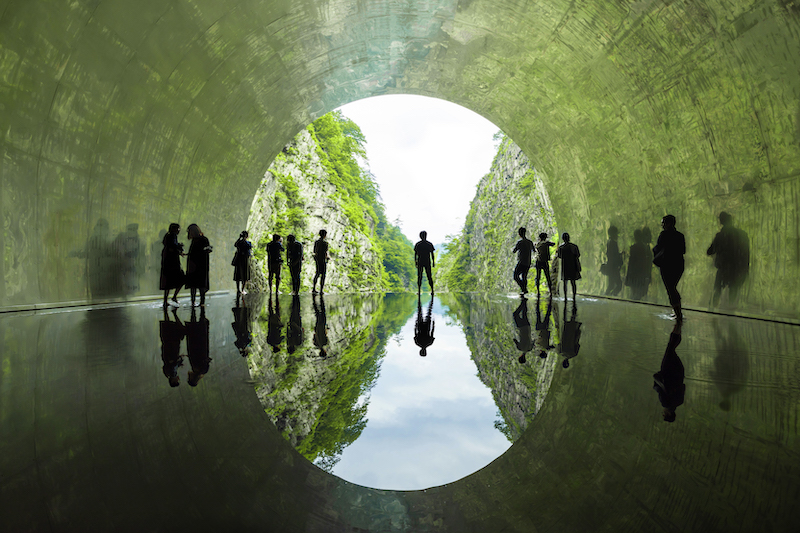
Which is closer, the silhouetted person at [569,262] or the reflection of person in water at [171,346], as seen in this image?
the reflection of person in water at [171,346]

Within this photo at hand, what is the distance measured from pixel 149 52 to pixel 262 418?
847 centimetres

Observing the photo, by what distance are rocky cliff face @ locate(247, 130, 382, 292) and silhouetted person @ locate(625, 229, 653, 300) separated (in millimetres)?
18832

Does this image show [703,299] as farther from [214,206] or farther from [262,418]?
[214,206]

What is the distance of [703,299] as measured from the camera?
928 centimetres

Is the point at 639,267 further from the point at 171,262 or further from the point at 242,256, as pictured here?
the point at 242,256

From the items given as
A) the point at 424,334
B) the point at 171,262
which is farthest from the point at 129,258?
the point at 424,334

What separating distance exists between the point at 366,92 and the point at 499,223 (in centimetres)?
2428

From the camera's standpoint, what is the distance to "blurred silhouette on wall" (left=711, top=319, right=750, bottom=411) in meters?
3.00

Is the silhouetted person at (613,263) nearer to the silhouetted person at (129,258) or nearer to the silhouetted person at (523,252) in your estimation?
the silhouetted person at (523,252)

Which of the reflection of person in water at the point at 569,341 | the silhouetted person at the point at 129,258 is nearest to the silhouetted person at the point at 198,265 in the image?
the silhouetted person at the point at 129,258

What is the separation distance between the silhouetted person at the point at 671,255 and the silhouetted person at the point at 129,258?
10.6 m

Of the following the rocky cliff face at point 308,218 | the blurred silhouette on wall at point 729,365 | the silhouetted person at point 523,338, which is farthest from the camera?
the rocky cliff face at point 308,218

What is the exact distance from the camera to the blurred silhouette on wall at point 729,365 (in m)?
3.00

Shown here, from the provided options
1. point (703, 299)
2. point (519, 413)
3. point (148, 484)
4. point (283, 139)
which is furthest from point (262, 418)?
point (283, 139)
